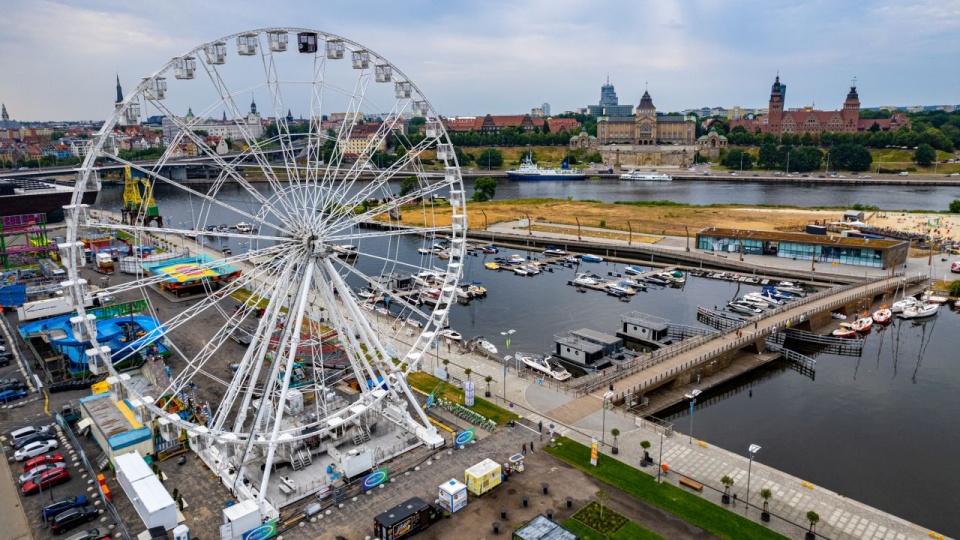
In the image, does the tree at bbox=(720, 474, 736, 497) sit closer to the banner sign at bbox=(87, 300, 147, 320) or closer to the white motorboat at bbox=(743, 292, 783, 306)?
the white motorboat at bbox=(743, 292, 783, 306)

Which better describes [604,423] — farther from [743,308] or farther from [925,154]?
[925,154]

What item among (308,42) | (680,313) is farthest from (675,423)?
(308,42)

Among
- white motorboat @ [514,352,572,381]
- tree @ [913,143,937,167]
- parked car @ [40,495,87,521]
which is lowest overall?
white motorboat @ [514,352,572,381]

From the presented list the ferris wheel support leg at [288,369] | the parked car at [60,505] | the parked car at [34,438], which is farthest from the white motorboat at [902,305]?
the parked car at [34,438]

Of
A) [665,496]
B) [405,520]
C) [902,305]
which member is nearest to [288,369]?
[405,520]

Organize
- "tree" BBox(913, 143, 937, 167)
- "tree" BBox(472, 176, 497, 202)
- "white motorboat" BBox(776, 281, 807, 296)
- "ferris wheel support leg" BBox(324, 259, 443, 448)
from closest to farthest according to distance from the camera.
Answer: "ferris wheel support leg" BBox(324, 259, 443, 448)
"white motorboat" BBox(776, 281, 807, 296)
"tree" BBox(472, 176, 497, 202)
"tree" BBox(913, 143, 937, 167)

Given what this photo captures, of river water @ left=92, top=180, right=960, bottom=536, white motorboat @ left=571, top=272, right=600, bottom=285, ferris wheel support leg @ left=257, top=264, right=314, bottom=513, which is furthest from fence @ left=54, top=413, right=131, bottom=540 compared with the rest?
white motorboat @ left=571, top=272, right=600, bottom=285

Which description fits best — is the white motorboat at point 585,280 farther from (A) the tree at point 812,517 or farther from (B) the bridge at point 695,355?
(A) the tree at point 812,517
